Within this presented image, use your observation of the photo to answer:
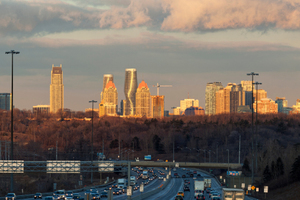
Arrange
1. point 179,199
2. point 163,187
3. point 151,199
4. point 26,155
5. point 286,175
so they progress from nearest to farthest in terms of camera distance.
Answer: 1. point 179,199
2. point 151,199
3. point 286,175
4. point 163,187
5. point 26,155

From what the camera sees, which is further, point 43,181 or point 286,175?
point 43,181

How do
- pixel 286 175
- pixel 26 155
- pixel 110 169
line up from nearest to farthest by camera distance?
1. pixel 110 169
2. pixel 286 175
3. pixel 26 155

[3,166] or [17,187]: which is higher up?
[3,166]

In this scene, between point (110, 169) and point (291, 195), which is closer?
point (291, 195)

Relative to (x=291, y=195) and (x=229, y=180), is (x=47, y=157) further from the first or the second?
(x=291, y=195)

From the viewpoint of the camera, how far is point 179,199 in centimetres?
8300

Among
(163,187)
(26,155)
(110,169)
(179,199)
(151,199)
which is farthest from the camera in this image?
(26,155)

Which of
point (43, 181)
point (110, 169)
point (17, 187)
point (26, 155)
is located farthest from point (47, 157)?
point (110, 169)

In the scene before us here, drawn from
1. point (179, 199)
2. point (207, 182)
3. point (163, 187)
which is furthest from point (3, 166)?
point (207, 182)

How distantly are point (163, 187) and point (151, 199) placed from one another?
34.0 meters

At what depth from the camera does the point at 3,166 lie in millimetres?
89750

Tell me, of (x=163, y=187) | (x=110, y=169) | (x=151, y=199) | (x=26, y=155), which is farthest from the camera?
(x=26, y=155)

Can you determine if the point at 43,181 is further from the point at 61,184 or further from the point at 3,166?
the point at 3,166

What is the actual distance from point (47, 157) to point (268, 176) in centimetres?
10133
